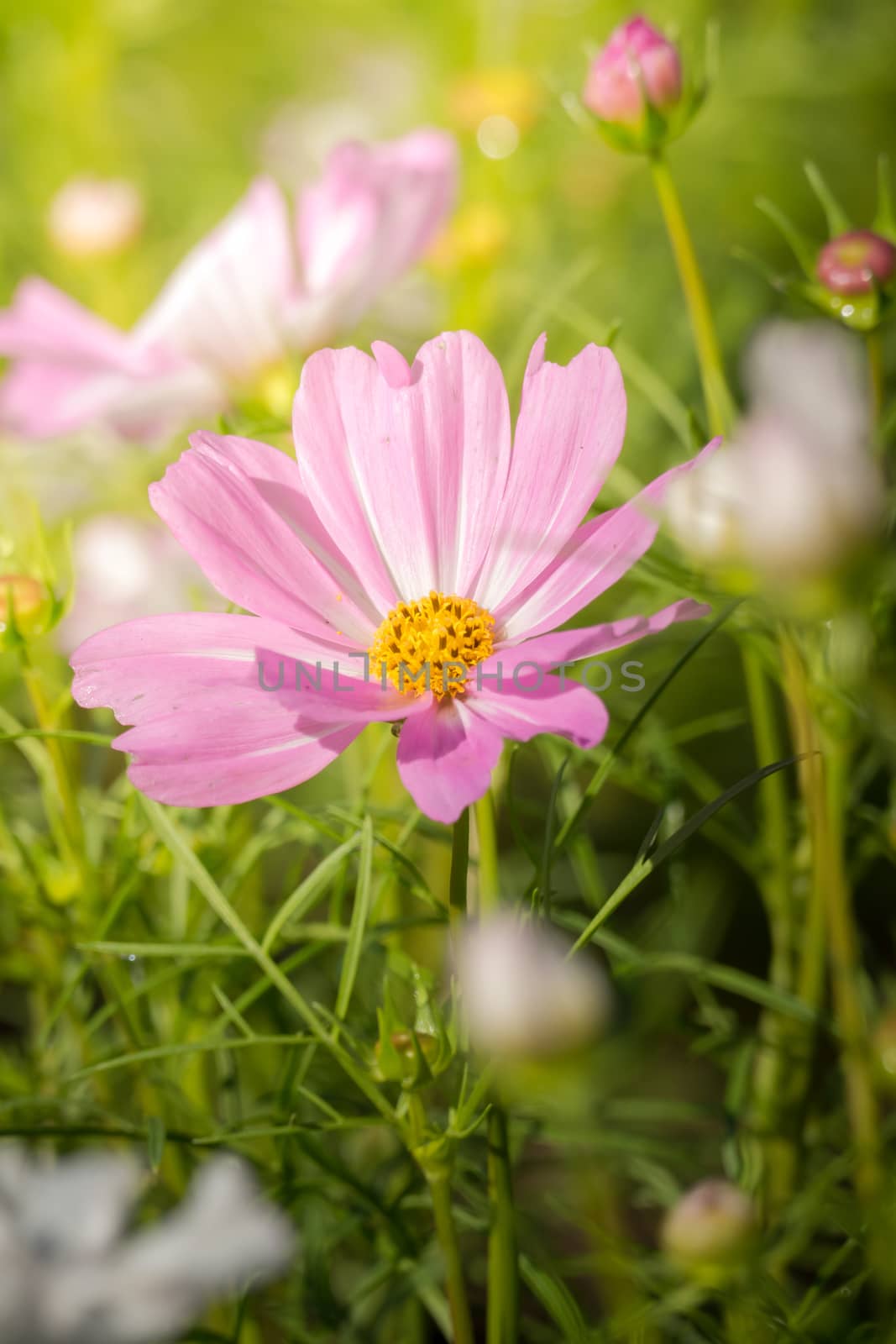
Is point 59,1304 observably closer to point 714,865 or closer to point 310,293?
point 310,293

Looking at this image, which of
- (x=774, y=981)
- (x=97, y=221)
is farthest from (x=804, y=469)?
(x=97, y=221)

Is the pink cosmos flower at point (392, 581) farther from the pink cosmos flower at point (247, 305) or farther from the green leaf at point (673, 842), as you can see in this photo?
the pink cosmos flower at point (247, 305)

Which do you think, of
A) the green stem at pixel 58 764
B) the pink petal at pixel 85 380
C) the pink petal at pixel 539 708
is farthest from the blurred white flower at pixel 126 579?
the pink petal at pixel 539 708

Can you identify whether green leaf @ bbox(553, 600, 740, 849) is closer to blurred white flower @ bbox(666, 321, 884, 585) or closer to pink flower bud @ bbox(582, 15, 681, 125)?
blurred white flower @ bbox(666, 321, 884, 585)

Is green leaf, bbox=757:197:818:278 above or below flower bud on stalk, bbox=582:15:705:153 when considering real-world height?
below

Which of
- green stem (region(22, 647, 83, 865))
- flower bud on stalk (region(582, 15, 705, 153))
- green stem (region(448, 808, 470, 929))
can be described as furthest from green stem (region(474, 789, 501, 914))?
flower bud on stalk (region(582, 15, 705, 153))

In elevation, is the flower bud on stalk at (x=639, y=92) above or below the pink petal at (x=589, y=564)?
above

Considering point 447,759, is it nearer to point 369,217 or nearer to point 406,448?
point 406,448
